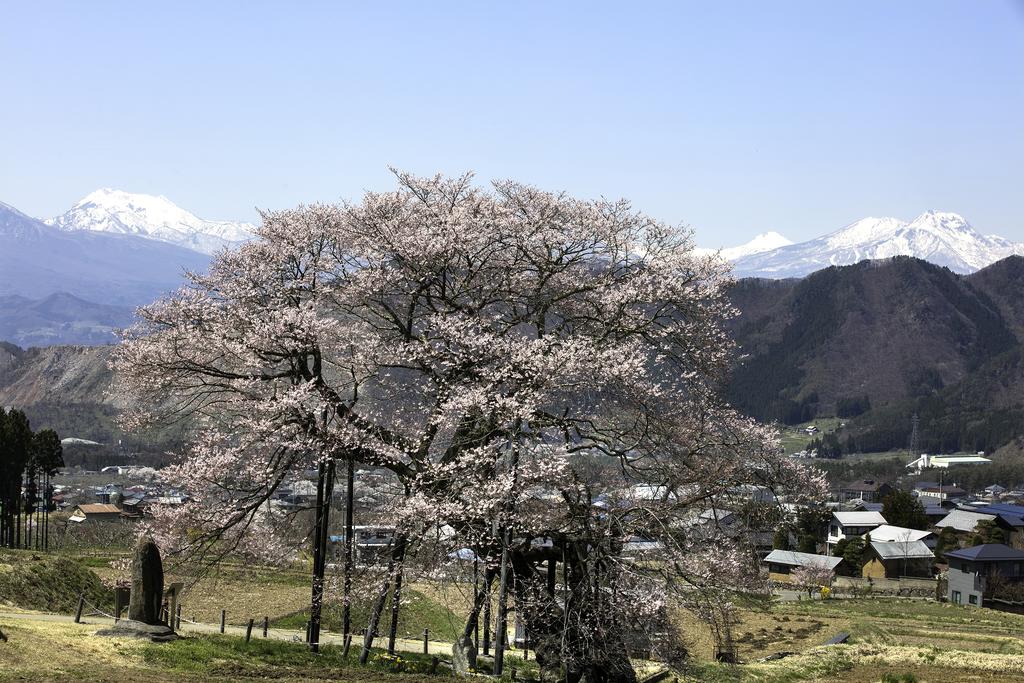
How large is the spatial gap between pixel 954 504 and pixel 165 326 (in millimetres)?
123384

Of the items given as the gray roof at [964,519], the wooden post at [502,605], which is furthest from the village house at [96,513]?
the gray roof at [964,519]

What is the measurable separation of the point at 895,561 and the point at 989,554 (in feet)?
56.0

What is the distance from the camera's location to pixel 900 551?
83.3 meters

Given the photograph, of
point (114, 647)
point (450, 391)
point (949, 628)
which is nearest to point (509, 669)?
point (450, 391)

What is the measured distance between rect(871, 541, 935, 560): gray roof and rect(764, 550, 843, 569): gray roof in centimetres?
330

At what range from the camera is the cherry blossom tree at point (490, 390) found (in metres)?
21.2

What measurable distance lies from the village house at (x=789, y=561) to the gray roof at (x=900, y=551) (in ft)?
10.8

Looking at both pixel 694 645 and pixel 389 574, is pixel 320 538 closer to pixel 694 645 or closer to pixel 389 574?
pixel 389 574

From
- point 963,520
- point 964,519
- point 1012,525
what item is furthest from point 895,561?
point 964,519

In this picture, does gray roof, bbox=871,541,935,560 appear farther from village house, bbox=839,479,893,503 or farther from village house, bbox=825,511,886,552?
village house, bbox=839,479,893,503

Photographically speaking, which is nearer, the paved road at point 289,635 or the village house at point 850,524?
the paved road at point 289,635

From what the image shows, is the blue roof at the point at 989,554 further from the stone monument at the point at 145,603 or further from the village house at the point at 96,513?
the village house at the point at 96,513

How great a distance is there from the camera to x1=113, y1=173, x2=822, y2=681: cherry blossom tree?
21.2 metres

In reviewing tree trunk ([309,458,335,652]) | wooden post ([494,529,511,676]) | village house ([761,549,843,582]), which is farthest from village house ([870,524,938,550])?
wooden post ([494,529,511,676])
